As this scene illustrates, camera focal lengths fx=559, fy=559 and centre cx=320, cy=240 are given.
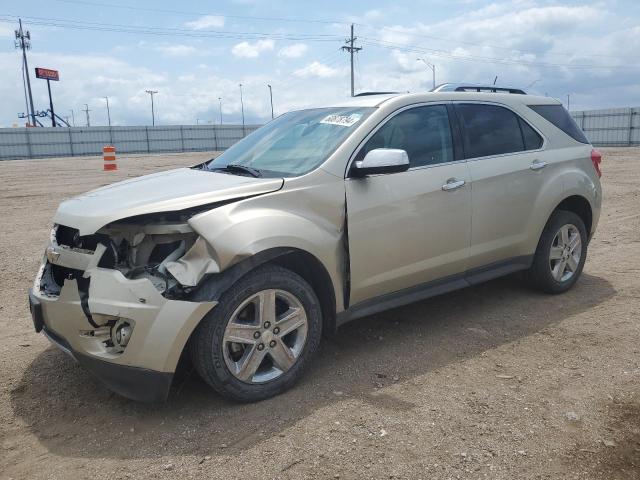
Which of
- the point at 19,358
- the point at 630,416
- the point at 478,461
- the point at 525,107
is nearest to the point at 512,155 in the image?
the point at 525,107

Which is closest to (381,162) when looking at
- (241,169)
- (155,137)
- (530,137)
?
(241,169)

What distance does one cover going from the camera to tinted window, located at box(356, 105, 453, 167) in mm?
3898

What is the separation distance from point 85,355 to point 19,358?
1.27 meters

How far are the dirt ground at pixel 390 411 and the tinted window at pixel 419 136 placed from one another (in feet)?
4.49

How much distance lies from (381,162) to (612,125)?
38.9 meters

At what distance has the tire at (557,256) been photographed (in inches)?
195

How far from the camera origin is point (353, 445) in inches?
111

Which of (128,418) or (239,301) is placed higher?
(239,301)

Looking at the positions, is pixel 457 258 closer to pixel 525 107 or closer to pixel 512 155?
pixel 512 155

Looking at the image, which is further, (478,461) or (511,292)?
(511,292)

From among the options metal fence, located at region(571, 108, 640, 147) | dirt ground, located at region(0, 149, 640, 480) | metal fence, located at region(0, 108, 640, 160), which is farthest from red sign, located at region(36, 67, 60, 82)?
dirt ground, located at region(0, 149, 640, 480)

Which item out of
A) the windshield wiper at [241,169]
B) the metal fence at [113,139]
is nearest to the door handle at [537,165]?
the windshield wiper at [241,169]

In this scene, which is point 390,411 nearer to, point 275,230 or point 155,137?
point 275,230

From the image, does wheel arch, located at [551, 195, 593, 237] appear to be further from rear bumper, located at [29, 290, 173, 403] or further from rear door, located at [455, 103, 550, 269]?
rear bumper, located at [29, 290, 173, 403]
